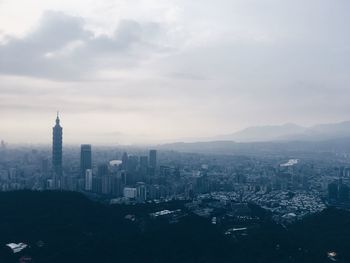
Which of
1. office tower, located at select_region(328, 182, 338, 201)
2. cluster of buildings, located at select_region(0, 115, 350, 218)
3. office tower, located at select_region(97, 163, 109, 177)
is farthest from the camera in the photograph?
office tower, located at select_region(97, 163, 109, 177)

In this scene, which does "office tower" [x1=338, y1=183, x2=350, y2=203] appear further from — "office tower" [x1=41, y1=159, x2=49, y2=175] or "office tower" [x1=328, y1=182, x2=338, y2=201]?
"office tower" [x1=41, y1=159, x2=49, y2=175]

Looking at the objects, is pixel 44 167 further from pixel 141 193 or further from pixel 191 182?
pixel 141 193

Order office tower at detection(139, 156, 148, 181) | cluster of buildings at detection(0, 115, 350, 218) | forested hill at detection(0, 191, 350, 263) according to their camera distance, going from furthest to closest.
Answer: office tower at detection(139, 156, 148, 181)
cluster of buildings at detection(0, 115, 350, 218)
forested hill at detection(0, 191, 350, 263)

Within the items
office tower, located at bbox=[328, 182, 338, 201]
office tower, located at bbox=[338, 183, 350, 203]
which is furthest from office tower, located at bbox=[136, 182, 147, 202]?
office tower, located at bbox=[338, 183, 350, 203]

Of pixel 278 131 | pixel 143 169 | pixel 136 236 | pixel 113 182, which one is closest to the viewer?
pixel 136 236

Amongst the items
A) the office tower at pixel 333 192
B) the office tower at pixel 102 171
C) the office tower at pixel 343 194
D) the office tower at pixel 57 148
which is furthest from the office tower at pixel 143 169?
the office tower at pixel 343 194

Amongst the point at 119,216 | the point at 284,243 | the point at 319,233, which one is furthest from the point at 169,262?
the point at 319,233

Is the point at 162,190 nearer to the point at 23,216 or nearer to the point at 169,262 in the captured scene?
the point at 23,216

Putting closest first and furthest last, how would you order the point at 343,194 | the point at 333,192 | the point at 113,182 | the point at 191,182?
the point at 343,194
the point at 333,192
the point at 113,182
the point at 191,182

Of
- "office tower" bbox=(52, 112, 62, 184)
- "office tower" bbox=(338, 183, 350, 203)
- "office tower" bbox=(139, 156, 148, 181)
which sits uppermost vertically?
"office tower" bbox=(52, 112, 62, 184)

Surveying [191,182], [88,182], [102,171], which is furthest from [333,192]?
[102,171]

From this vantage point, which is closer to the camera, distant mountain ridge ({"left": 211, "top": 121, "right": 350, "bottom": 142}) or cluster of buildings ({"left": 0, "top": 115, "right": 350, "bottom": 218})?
cluster of buildings ({"left": 0, "top": 115, "right": 350, "bottom": 218})
